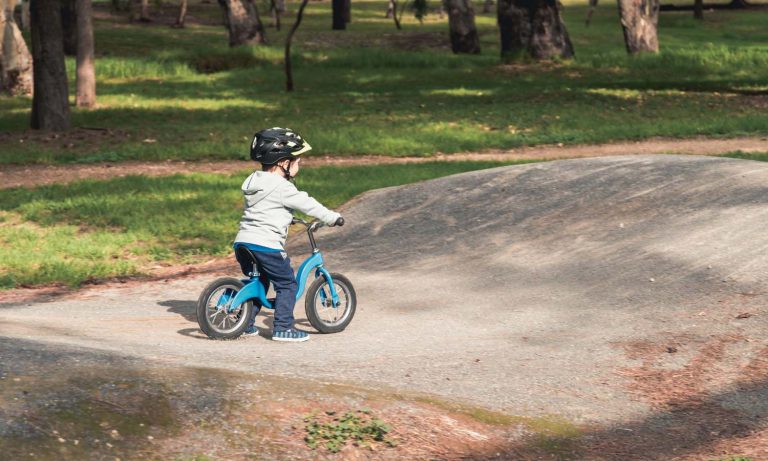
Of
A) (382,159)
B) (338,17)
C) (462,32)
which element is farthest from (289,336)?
(338,17)

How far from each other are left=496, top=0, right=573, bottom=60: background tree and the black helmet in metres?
25.5

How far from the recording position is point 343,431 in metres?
6.32

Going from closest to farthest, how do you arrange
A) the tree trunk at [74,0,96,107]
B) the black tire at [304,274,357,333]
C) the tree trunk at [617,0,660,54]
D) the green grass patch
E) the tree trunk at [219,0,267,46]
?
the black tire at [304,274,357,333] < the green grass patch < the tree trunk at [74,0,96,107] < the tree trunk at [617,0,660,54] < the tree trunk at [219,0,267,46]

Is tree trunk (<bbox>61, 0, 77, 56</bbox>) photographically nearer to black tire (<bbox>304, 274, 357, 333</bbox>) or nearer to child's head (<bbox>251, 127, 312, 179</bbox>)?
black tire (<bbox>304, 274, 357, 333</bbox>)

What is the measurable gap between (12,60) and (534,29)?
47.2 ft

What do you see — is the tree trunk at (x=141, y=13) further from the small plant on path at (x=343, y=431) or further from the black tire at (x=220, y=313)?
the small plant on path at (x=343, y=431)

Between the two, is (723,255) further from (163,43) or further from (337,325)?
(163,43)

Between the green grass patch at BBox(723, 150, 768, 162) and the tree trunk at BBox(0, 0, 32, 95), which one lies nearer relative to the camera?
the green grass patch at BBox(723, 150, 768, 162)

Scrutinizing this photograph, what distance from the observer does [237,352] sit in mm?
8086

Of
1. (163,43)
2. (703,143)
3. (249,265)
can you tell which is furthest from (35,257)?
(163,43)

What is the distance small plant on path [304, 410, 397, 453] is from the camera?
625cm

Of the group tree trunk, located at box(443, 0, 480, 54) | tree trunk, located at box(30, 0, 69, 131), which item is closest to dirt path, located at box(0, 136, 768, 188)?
tree trunk, located at box(30, 0, 69, 131)

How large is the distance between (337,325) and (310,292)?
0.37m

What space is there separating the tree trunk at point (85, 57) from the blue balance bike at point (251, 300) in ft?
54.2
